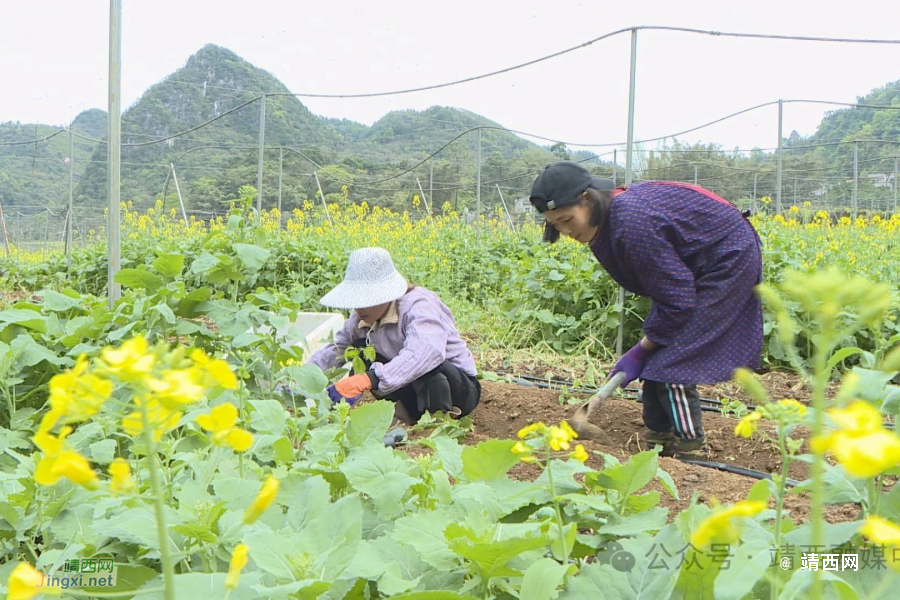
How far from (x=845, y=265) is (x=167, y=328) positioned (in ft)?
13.4

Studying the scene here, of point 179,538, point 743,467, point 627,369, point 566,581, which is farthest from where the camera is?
point 627,369

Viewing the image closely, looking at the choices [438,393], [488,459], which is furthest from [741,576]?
[438,393]

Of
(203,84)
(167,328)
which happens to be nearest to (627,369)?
(167,328)

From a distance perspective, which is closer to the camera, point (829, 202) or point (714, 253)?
point (714, 253)

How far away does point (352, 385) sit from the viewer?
265 centimetres

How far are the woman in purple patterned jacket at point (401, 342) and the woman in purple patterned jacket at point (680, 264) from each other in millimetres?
670

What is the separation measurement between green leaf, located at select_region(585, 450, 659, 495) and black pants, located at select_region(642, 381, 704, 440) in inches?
69.3

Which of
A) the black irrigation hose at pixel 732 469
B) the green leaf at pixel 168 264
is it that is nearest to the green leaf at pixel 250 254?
the green leaf at pixel 168 264

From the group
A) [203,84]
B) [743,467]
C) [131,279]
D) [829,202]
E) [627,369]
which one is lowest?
[743,467]

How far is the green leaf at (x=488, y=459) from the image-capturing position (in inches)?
44.8

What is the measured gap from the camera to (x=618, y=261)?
9.61 ft

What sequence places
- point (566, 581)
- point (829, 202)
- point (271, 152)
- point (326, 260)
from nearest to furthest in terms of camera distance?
1. point (566, 581)
2. point (326, 260)
3. point (271, 152)
4. point (829, 202)

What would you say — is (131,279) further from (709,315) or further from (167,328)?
(709,315)

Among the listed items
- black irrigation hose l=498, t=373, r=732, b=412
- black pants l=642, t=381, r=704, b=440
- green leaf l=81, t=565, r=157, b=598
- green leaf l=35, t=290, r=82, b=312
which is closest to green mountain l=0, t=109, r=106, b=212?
green leaf l=35, t=290, r=82, b=312
